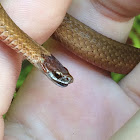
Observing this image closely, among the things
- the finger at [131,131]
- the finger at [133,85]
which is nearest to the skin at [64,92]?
the finger at [133,85]

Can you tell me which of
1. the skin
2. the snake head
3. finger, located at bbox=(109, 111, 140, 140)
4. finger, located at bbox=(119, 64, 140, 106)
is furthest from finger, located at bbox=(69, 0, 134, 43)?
finger, located at bbox=(109, 111, 140, 140)

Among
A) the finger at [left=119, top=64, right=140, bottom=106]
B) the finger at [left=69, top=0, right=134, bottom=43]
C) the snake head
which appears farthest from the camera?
the finger at [left=69, top=0, right=134, bottom=43]

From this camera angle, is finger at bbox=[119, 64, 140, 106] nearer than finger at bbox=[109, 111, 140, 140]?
No

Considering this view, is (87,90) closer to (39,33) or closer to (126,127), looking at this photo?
(39,33)

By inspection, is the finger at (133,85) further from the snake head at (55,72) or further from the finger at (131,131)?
the finger at (131,131)

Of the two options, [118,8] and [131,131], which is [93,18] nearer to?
[118,8]

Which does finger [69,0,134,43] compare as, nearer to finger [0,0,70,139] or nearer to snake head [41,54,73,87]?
finger [0,0,70,139]

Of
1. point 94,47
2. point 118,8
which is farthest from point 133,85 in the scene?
point 118,8

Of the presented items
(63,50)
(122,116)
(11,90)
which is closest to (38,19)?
(11,90)

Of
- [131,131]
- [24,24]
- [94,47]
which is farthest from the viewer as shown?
[94,47]
